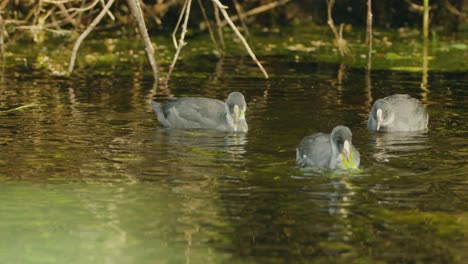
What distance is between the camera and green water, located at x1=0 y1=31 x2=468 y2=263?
8.98 m

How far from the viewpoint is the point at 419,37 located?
26.2 m

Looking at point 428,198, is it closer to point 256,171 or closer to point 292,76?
point 256,171

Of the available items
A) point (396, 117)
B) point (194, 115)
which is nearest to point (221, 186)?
point (194, 115)

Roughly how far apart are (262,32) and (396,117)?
43.3ft

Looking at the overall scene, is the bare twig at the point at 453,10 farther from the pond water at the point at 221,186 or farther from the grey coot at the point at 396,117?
the grey coot at the point at 396,117

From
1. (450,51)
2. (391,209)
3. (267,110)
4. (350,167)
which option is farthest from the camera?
(450,51)

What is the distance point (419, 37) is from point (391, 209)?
16.5 metres

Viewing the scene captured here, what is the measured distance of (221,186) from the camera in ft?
36.6

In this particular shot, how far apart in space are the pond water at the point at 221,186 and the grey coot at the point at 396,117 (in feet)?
0.60

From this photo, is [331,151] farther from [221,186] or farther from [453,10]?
[453,10]

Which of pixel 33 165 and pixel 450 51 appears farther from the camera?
pixel 450 51

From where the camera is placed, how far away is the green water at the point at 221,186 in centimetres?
898

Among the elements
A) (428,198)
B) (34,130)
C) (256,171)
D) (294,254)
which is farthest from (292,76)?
(294,254)

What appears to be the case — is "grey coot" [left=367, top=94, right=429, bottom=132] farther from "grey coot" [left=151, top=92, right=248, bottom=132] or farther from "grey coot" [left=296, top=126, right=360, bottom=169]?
"grey coot" [left=296, top=126, right=360, bottom=169]
